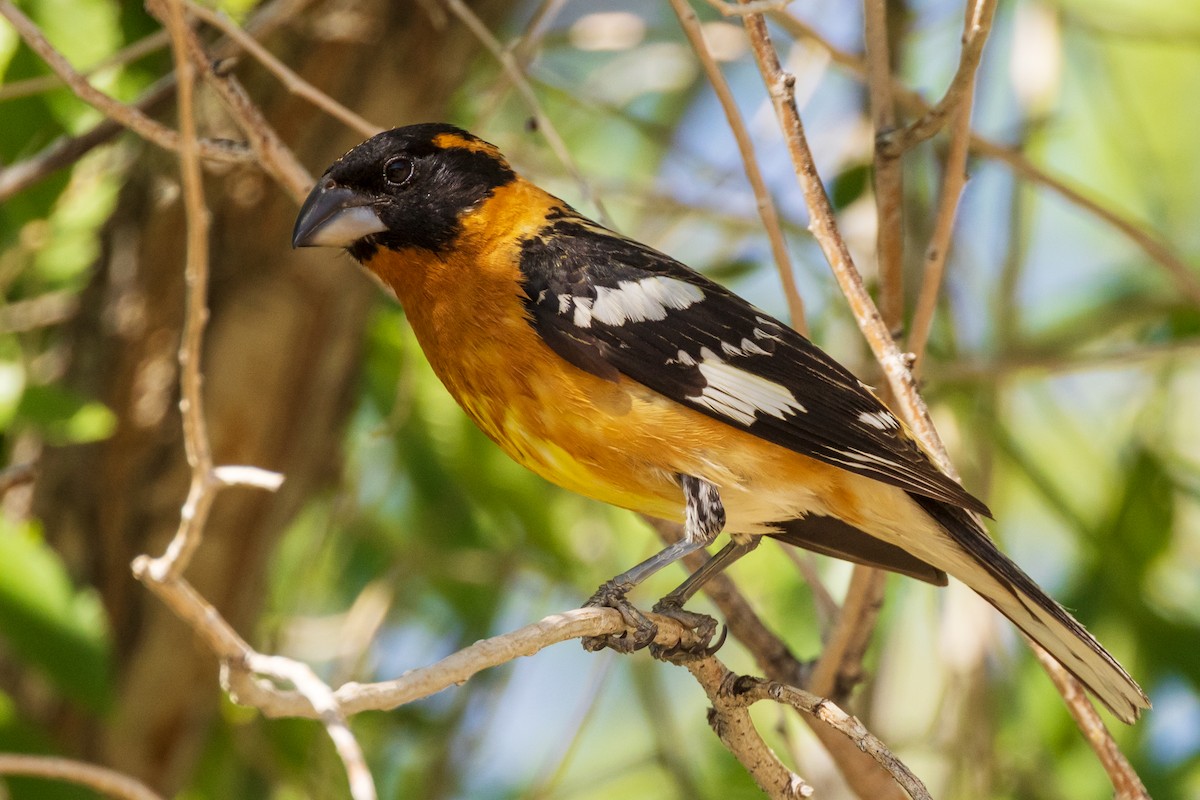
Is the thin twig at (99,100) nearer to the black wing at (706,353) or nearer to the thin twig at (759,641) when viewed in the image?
the black wing at (706,353)

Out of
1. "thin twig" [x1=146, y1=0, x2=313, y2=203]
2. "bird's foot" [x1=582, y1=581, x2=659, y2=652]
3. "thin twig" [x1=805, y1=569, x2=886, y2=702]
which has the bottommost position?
"bird's foot" [x1=582, y1=581, x2=659, y2=652]

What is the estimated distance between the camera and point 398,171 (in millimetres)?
2904

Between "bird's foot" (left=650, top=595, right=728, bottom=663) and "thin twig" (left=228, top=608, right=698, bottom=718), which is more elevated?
"bird's foot" (left=650, top=595, right=728, bottom=663)

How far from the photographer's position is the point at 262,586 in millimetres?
4090

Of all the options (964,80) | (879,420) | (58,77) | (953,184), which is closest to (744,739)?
(879,420)

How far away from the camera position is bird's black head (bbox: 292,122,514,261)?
2.81 m

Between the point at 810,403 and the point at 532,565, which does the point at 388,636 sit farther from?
the point at 810,403

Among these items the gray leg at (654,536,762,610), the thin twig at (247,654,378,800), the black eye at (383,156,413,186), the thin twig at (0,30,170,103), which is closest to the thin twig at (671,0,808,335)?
the gray leg at (654,536,762,610)

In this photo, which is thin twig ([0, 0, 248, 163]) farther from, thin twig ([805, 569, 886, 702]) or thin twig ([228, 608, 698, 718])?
thin twig ([805, 569, 886, 702])

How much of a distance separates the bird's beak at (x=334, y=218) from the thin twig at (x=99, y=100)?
0.56 ft

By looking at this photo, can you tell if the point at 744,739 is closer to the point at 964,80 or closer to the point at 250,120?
the point at 964,80

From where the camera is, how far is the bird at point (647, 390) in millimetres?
2598

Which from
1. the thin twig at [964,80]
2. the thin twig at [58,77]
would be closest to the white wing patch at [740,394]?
the thin twig at [964,80]

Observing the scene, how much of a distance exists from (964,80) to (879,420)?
2.30 feet
